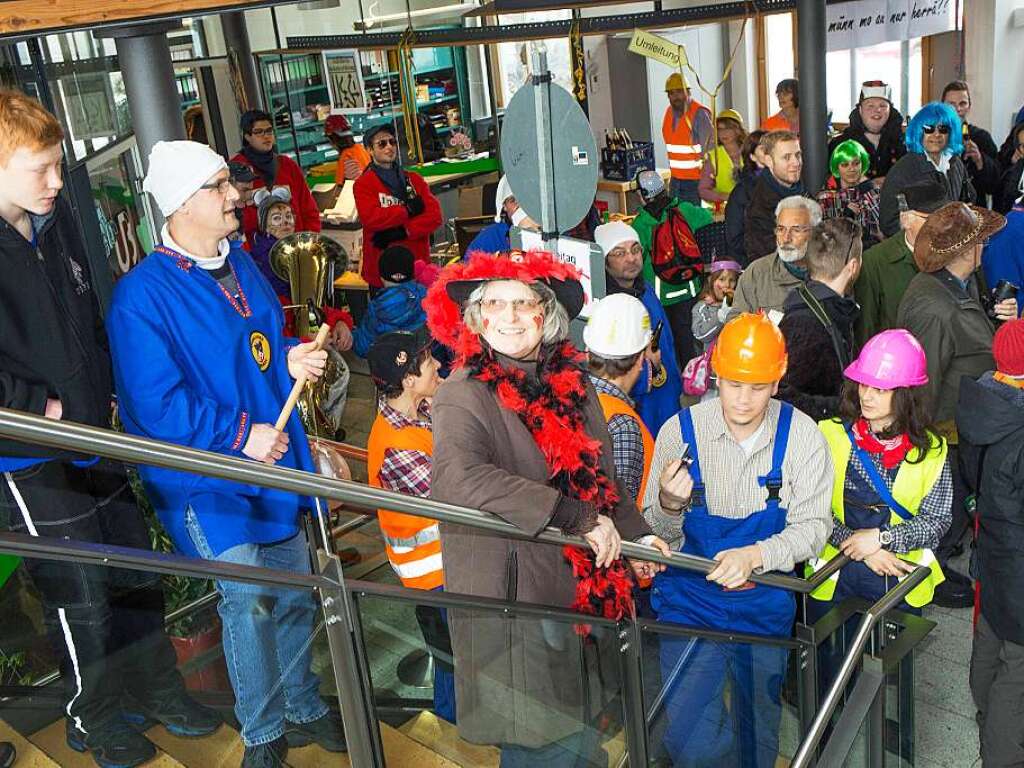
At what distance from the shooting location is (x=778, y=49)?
1527cm

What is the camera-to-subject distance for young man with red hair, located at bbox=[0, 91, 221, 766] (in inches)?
81.9

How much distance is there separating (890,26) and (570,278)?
839 centimetres

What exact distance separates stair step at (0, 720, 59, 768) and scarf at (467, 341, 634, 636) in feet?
4.23

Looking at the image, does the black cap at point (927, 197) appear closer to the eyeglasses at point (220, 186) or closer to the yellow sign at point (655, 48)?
the yellow sign at point (655, 48)

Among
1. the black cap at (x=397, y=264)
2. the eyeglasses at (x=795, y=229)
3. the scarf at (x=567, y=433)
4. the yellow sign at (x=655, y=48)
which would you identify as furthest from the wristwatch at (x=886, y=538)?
the black cap at (x=397, y=264)

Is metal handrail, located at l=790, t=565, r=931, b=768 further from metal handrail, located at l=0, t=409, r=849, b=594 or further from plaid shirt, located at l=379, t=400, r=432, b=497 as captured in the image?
plaid shirt, located at l=379, t=400, r=432, b=497

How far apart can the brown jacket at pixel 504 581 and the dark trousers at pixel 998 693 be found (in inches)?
63.7

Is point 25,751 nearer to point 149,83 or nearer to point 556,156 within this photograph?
point 149,83

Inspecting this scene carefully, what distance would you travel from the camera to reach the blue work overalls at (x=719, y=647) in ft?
11.0

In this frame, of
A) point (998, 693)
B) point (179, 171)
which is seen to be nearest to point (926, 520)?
point (998, 693)

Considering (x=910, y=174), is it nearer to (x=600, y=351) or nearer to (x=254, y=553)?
(x=600, y=351)

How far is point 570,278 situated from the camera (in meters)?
3.08

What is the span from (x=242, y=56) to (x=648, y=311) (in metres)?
7.23

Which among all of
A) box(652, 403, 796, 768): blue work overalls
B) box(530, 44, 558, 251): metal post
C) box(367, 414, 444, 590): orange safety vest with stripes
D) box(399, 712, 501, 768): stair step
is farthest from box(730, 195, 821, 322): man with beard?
box(399, 712, 501, 768): stair step
